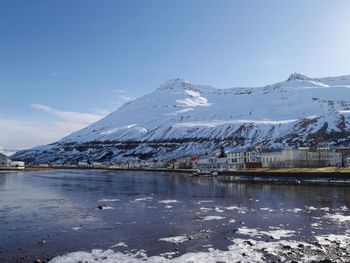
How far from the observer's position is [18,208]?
129 feet

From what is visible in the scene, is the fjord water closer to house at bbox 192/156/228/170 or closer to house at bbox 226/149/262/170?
house at bbox 226/149/262/170

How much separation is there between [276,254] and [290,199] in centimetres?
2841

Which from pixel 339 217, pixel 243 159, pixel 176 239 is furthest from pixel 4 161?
pixel 176 239

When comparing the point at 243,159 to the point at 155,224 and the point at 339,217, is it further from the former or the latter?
the point at 155,224

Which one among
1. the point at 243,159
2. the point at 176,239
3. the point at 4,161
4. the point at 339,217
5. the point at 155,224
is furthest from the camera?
the point at 4,161

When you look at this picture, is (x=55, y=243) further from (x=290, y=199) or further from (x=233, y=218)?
(x=290, y=199)

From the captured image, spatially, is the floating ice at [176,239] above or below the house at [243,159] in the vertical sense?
below

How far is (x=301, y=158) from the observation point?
387 ft

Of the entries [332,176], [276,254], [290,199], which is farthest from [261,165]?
[276,254]

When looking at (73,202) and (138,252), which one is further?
(73,202)

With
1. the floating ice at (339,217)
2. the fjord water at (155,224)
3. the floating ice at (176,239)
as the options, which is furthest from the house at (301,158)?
the floating ice at (176,239)

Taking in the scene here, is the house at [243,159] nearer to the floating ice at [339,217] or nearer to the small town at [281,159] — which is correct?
the small town at [281,159]

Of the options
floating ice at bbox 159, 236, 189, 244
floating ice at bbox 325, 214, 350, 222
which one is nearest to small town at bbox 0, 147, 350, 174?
floating ice at bbox 325, 214, 350, 222

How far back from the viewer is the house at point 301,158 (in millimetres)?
112875
